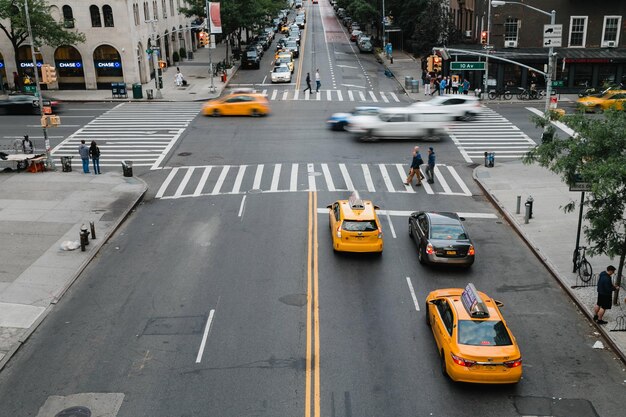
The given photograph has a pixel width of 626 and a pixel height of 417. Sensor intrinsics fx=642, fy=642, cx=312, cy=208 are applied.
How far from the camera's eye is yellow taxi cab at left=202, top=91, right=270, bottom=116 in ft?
146

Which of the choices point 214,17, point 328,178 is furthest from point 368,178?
point 214,17

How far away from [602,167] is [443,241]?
5828mm

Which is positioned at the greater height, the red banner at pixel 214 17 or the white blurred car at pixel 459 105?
the red banner at pixel 214 17

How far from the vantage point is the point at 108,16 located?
5631 cm

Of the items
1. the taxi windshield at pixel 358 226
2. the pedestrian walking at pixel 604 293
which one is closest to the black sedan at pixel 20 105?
the taxi windshield at pixel 358 226

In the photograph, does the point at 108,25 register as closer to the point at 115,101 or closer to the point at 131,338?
the point at 115,101

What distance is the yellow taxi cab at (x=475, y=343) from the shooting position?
13.1m

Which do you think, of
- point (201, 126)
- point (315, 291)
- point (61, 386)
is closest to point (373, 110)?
point (201, 126)

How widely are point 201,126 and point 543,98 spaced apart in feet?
93.8

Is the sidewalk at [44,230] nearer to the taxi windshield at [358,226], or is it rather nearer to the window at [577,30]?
A: the taxi windshield at [358,226]

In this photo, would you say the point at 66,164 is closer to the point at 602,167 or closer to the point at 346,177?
the point at 346,177

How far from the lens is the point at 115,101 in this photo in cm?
5253

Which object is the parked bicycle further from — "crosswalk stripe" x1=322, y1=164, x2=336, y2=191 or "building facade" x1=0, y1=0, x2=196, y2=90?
"building facade" x1=0, y1=0, x2=196, y2=90

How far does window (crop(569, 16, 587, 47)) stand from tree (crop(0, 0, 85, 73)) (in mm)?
42891
